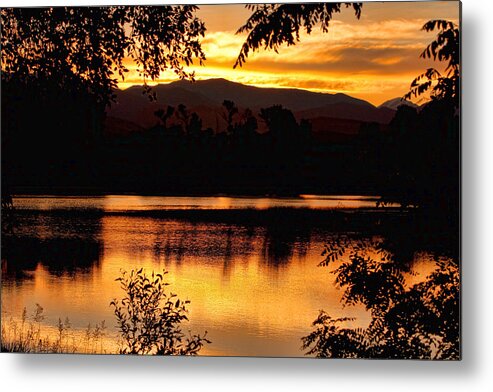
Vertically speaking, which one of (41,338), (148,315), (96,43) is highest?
(96,43)

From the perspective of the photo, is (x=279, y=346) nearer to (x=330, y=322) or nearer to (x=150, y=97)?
(x=330, y=322)

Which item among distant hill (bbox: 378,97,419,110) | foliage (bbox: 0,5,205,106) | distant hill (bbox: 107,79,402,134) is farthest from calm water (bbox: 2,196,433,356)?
foliage (bbox: 0,5,205,106)

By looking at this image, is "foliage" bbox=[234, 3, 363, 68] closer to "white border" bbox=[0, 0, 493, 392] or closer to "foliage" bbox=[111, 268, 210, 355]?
"white border" bbox=[0, 0, 493, 392]

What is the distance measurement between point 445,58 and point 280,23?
0.88 meters

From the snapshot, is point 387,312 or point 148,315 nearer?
point 387,312

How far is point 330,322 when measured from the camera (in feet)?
17.0

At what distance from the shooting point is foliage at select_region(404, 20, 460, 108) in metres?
5.10

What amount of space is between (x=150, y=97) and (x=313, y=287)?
1.35m

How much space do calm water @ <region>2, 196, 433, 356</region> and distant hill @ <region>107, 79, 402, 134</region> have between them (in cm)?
41

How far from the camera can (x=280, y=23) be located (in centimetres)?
526

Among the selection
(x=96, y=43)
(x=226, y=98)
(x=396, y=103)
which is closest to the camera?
(x=396, y=103)

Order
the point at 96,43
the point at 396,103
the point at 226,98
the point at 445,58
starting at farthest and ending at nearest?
the point at 96,43, the point at 226,98, the point at 396,103, the point at 445,58

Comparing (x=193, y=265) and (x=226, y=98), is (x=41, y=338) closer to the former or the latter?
(x=193, y=265)

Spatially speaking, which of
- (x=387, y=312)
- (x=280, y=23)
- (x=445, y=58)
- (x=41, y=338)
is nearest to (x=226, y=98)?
(x=280, y=23)
